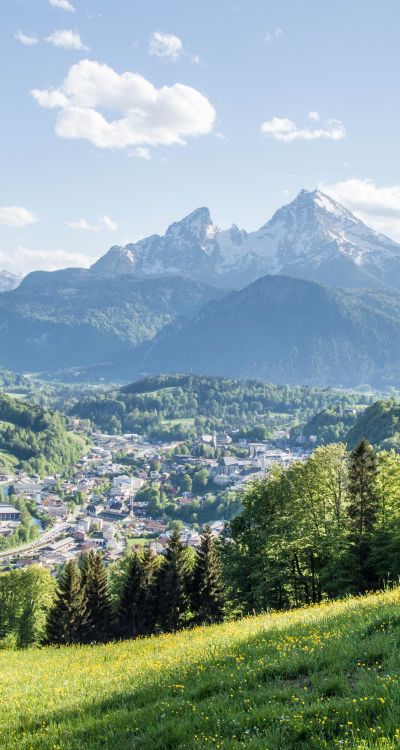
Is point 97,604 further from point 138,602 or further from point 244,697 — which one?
point 244,697

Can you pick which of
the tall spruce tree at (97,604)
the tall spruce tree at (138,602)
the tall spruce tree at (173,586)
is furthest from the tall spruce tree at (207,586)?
the tall spruce tree at (97,604)

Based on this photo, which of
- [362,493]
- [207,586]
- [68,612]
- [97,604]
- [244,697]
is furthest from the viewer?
[97,604]

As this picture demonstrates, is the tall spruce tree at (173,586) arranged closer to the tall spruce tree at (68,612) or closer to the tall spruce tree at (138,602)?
the tall spruce tree at (138,602)

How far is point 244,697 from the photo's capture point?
10.7 metres

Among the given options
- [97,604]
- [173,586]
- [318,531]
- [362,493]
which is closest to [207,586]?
[173,586]

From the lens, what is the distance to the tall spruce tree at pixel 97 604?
52156 millimetres

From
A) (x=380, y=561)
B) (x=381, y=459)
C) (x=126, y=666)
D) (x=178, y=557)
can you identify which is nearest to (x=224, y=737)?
(x=126, y=666)

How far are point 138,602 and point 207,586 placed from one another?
6457mm

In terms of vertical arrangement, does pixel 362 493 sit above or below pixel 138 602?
Result: above

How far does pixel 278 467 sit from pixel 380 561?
1296 cm

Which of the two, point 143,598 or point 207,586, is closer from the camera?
point 207,586

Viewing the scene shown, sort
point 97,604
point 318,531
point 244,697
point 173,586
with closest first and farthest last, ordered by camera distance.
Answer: point 244,697
point 318,531
point 173,586
point 97,604

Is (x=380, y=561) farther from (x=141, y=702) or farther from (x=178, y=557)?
(x=141, y=702)

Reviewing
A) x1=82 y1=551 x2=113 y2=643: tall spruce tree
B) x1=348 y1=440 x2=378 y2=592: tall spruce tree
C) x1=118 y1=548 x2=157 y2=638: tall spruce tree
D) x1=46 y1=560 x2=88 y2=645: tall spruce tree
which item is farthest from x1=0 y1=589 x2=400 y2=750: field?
x1=82 y1=551 x2=113 y2=643: tall spruce tree
